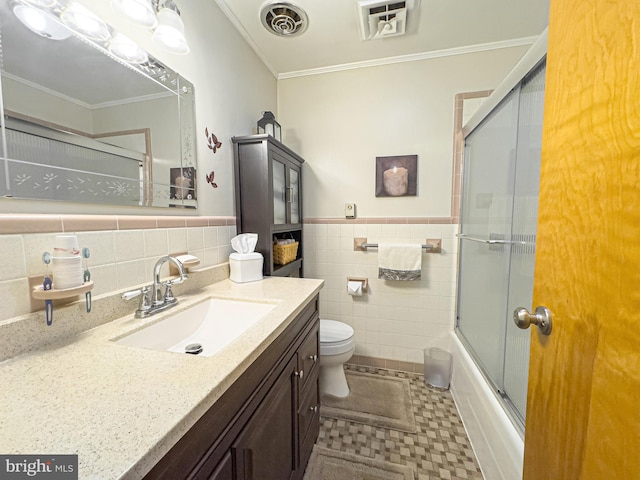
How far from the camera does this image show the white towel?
1.83m

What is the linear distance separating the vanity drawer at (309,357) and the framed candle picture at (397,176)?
3.75 ft

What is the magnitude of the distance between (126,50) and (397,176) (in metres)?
1.60

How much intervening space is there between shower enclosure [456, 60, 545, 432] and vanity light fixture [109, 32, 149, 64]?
4.94 feet

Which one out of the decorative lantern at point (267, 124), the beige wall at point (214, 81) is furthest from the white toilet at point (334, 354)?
the decorative lantern at point (267, 124)

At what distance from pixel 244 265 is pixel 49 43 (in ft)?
3.20

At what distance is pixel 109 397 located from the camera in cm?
45

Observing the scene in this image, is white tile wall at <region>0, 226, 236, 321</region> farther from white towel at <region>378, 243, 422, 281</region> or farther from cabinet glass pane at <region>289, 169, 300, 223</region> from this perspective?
white towel at <region>378, 243, 422, 281</region>

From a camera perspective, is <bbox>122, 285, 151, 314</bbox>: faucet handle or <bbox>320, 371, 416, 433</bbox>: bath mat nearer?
<bbox>122, 285, 151, 314</bbox>: faucet handle

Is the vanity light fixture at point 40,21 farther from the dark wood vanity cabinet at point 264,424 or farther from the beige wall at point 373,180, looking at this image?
the beige wall at point 373,180

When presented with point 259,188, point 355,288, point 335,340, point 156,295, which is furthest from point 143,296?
point 355,288

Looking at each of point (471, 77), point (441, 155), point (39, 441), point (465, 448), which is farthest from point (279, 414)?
point (471, 77)

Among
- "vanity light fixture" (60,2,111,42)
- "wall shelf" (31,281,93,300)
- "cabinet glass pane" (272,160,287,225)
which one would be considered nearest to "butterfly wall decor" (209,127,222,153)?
"cabinet glass pane" (272,160,287,225)

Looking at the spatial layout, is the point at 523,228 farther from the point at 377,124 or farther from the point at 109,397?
the point at 109,397

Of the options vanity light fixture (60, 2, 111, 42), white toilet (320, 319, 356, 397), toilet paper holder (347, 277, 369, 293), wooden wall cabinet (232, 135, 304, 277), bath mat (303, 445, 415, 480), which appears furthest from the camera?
toilet paper holder (347, 277, 369, 293)
